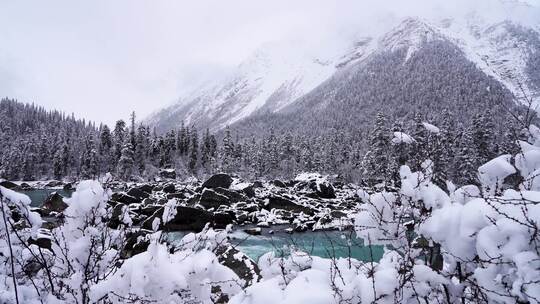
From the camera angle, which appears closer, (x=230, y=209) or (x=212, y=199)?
(x=230, y=209)

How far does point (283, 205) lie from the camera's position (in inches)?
1427

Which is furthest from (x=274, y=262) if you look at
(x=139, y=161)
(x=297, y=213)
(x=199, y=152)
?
(x=199, y=152)

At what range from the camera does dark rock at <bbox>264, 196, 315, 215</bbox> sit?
35.4m

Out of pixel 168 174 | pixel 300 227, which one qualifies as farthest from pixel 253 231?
pixel 168 174

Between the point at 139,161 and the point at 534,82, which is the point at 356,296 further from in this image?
the point at 534,82

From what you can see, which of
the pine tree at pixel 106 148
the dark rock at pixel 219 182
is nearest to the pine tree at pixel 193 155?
the pine tree at pixel 106 148

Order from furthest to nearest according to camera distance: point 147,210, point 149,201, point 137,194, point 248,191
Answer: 1. point 248,191
2. point 137,194
3. point 149,201
4. point 147,210

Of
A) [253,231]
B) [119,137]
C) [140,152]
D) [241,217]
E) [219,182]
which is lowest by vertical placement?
[253,231]

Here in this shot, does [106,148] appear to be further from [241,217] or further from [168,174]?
[241,217]

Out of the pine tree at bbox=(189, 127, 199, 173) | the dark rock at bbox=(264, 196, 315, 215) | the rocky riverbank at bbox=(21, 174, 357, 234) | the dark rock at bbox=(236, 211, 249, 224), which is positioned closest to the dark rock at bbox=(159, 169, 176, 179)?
the pine tree at bbox=(189, 127, 199, 173)

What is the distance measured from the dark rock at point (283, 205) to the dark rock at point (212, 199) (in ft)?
13.3

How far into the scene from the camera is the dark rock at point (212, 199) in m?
33.6

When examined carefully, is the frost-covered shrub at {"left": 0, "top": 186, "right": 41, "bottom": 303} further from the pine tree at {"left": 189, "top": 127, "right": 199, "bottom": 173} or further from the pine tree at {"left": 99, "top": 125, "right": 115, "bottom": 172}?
the pine tree at {"left": 189, "top": 127, "right": 199, "bottom": 173}

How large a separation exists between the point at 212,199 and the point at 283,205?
6865 millimetres
